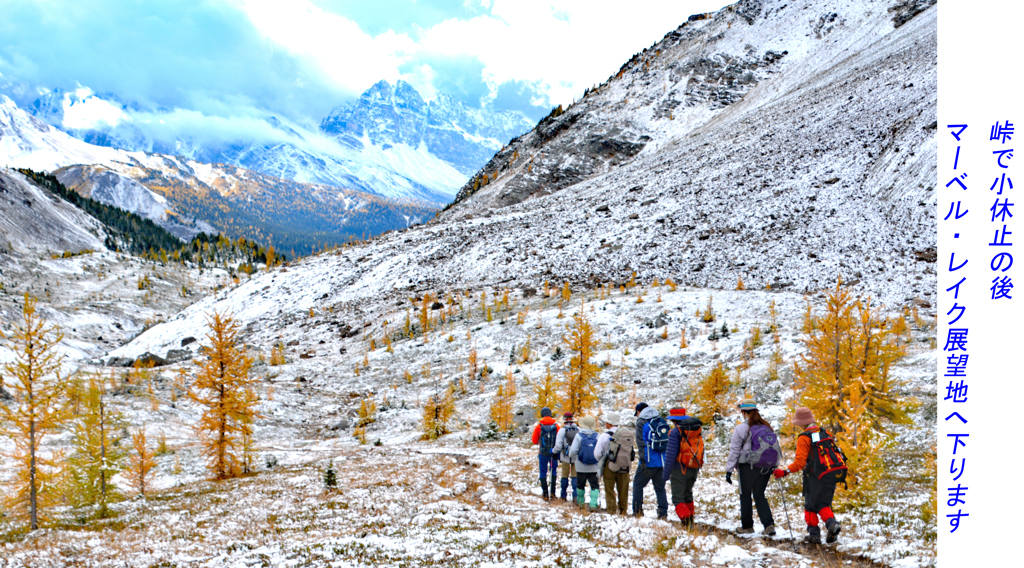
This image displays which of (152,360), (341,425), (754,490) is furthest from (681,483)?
(152,360)

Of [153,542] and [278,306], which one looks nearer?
[153,542]

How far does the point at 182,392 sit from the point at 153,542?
29.5 m

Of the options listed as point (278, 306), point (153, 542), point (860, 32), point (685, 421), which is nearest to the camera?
point (685, 421)

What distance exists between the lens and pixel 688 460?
9.77m


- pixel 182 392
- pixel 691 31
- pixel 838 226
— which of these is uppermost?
pixel 691 31

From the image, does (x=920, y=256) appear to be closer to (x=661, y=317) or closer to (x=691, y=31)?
(x=661, y=317)

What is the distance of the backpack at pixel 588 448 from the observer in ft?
38.8

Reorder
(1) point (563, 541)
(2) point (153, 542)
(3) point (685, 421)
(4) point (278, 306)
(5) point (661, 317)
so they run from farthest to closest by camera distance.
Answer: (4) point (278, 306) → (5) point (661, 317) → (2) point (153, 542) → (3) point (685, 421) → (1) point (563, 541)

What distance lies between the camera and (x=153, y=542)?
10.7m

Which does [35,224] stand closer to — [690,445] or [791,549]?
[690,445]

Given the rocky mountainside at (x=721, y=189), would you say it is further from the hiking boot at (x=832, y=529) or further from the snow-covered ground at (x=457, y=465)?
the hiking boot at (x=832, y=529)

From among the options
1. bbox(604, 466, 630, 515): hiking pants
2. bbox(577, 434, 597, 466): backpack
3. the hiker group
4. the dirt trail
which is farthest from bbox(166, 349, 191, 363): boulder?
bbox(604, 466, 630, 515): hiking pants

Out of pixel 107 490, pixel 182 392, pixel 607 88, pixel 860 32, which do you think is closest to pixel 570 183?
pixel 607 88

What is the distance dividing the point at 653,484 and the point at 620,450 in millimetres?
931
